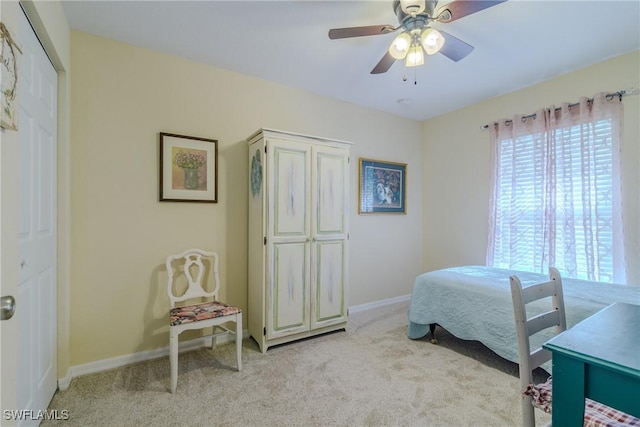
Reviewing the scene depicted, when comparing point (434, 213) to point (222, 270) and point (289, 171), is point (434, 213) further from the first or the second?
point (222, 270)

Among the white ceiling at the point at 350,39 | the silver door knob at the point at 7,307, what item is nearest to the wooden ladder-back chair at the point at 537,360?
the silver door knob at the point at 7,307

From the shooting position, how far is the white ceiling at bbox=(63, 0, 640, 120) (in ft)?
6.39

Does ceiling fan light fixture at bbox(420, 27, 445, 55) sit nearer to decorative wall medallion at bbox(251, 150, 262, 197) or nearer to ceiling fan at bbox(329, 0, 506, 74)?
ceiling fan at bbox(329, 0, 506, 74)

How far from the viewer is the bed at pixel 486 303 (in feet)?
6.41

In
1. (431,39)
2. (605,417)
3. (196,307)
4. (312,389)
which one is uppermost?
(431,39)

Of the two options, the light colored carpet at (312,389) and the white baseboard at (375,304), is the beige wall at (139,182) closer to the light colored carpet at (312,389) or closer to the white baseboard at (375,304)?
the light colored carpet at (312,389)

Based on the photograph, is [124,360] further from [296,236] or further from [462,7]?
[462,7]

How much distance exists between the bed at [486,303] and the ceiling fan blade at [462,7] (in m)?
1.89

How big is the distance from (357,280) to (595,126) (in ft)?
9.11

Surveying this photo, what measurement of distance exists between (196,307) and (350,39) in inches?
96.3

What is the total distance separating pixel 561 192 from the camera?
9.17 ft

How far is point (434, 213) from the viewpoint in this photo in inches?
162

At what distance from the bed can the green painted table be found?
3.71 ft

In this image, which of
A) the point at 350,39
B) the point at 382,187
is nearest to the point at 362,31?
the point at 350,39
